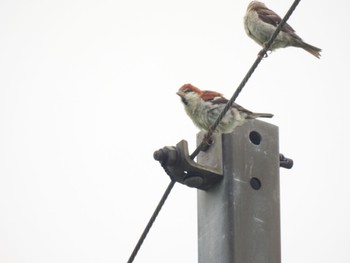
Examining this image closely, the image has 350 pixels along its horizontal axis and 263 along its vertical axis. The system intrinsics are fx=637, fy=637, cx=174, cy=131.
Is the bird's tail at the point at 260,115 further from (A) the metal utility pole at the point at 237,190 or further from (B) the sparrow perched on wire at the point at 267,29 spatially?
(A) the metal utility pole at the point at 237,190

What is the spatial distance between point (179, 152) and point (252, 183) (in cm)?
64

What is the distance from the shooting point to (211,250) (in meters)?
3.88

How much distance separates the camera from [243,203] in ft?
12.7

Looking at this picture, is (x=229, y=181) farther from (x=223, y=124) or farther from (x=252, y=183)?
(x=223, y=124)

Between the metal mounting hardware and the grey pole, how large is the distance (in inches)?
2.4

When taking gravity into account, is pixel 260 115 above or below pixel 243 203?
above

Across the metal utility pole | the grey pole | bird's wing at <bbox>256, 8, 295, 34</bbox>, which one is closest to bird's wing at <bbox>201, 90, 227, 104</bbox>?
bird's wing at <bbox>256, 8, 295, 34</bbox>

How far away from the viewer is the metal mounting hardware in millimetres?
4156

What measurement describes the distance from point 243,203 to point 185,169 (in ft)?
2.06

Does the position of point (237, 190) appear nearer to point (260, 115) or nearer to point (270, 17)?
point (260, 115)

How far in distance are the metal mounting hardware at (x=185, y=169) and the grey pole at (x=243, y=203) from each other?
60 mm

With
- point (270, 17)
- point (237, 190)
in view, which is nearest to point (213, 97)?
point (270, 17)

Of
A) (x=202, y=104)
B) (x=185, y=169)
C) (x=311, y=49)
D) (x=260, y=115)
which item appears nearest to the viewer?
(x=185, y=169)

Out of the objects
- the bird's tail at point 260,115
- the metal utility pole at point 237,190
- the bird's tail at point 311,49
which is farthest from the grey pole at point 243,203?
the bird's tail at point 311,49
